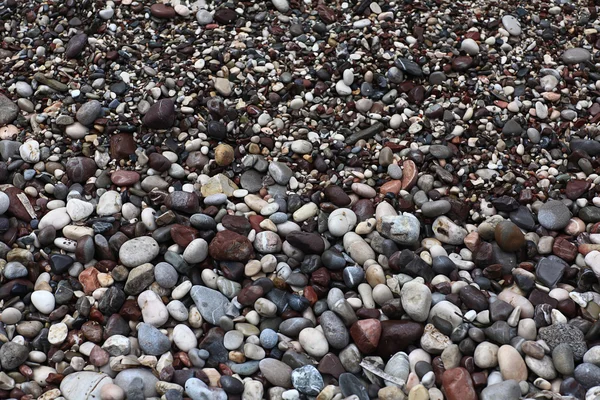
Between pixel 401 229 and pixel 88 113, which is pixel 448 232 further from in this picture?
pixel 88 113

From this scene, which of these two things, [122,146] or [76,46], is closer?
[122,146]

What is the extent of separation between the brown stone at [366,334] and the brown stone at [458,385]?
9.8 inches

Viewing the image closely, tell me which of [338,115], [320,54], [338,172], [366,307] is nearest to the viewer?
[366,307]

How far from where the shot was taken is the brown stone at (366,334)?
2043 millimetres

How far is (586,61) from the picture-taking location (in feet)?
9.74

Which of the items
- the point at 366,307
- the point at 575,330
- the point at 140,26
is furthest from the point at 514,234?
the point at 140,26

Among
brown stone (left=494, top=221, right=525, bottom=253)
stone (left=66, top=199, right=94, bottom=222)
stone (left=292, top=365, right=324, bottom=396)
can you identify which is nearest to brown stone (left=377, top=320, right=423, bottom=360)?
stone (left=292, top=365, right=324, bottom=396)

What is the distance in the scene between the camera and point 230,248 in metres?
2.25

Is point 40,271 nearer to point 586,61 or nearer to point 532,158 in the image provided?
point 532,158

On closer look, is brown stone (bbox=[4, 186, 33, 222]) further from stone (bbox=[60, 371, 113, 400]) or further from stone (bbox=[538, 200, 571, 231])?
stone (bbox=[538, 200, 571, 231])

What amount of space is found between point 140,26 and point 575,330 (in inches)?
93.7

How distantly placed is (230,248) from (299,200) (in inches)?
14.6

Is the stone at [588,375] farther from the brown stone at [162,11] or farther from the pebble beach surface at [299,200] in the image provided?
the brown stone at [162,11]

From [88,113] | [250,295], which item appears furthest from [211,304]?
[88,113]
